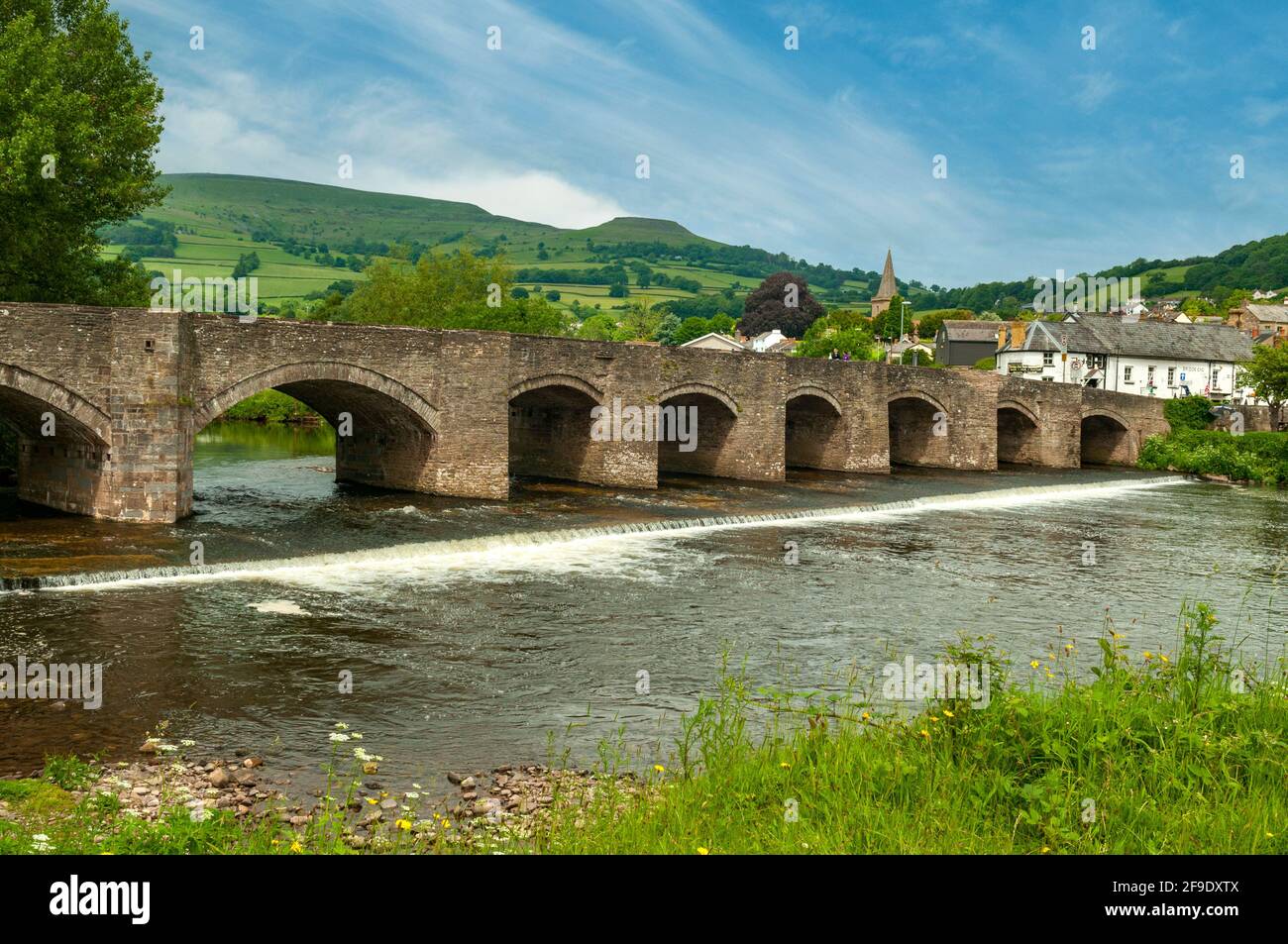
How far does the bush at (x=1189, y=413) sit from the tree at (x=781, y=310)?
250ft

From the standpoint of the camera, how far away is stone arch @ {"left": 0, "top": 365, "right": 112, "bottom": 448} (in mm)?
20266

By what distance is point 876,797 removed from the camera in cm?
747

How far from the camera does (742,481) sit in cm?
3594

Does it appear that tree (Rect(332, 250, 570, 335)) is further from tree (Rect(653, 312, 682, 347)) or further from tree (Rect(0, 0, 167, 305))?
tree (Rect(653, 312, 682, 347))

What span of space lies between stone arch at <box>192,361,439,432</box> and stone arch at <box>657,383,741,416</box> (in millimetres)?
8496

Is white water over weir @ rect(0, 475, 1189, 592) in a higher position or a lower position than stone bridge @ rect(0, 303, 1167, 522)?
lower

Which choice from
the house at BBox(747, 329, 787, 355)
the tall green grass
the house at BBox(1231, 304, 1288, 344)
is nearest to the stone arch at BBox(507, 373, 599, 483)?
the tall green grass

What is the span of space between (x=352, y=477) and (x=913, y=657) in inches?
835

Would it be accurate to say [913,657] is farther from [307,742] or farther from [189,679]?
[189,679]

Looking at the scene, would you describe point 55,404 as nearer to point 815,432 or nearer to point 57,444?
point 57,444

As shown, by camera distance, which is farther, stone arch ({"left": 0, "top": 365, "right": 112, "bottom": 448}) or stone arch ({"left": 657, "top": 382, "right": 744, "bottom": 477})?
stone arch ({"left": 657, "top": 382, "right": 744, "bottom": 477})

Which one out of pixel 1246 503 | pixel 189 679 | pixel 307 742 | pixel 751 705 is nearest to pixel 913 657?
pixel 751 705

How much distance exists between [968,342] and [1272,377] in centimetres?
3515

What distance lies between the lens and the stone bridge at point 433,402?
70.2 ft
